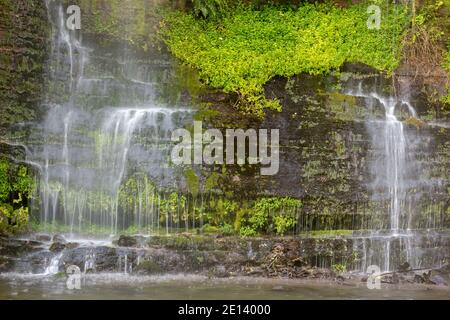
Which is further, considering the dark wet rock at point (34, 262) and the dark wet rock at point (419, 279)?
the dark wet rock at point (419, 279)

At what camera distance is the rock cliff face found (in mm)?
11922

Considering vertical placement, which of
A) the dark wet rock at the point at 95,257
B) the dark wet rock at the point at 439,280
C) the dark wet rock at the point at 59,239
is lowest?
the dark wet rock at the point at 439,280

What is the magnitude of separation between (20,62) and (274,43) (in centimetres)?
511

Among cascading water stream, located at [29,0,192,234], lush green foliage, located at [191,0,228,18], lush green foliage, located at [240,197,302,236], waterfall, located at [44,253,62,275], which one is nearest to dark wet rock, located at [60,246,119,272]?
waterfall, located at [44,253,62,275]

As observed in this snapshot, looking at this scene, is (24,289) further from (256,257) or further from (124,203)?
(256,257)

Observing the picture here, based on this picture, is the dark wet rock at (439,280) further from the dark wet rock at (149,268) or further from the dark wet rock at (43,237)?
the dark wet rock at (43,237)

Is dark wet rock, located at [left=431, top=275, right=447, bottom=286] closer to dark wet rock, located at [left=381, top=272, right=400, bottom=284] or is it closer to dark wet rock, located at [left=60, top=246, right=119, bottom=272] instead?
dark wet rock, located at [left=381, top=272, right=400, bottom=284]

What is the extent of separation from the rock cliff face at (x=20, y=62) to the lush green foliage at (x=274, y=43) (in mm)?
2685

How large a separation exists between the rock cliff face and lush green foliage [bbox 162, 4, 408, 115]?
269cm

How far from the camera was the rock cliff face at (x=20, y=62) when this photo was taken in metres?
11.9

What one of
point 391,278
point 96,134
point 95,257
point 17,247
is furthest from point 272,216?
point 17,247

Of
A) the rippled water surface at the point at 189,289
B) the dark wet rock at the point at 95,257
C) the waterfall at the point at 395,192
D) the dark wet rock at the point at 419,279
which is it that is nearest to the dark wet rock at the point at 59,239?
the dark wet rock at the point at 95,257

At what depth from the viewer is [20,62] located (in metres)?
12.1

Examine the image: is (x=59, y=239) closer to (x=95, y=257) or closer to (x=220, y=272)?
(x=95, y=257)
